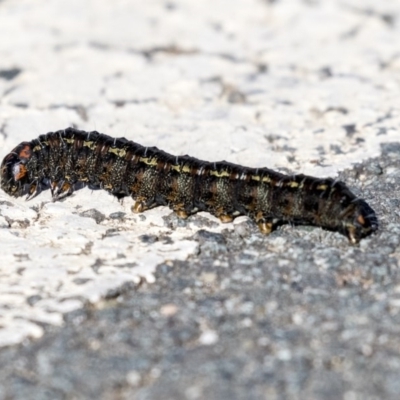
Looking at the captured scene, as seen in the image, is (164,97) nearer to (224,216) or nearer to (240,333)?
(224,216)

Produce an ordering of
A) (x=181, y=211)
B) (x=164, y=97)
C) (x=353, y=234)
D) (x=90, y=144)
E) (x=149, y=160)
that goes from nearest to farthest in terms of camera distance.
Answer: (x=353, y=234), (x=181, y=211), (x=149, y=160), (x=90, y=144), (x=164, y=97)

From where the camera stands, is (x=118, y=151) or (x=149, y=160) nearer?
(x=149, y=160)

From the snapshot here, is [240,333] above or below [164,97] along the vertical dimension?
below

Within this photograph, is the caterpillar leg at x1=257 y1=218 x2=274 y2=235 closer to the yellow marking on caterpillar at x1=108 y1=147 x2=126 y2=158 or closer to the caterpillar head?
the yellow marking on caterpillar at x1=108 y1=147 x2=126 y2=158

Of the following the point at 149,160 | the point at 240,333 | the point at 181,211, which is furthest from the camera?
the point at 149,160

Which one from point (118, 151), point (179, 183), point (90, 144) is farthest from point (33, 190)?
point (179, 183)

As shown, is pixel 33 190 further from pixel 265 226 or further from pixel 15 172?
pixel 265 226

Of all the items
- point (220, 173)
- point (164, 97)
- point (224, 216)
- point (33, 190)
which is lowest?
point (224, 216)

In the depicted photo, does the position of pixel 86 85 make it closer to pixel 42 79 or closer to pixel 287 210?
pixel 42 79

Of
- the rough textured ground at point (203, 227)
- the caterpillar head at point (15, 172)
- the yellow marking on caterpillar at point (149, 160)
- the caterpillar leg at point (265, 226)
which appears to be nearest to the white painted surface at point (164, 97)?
the rough textured ground at point (203, 227)
